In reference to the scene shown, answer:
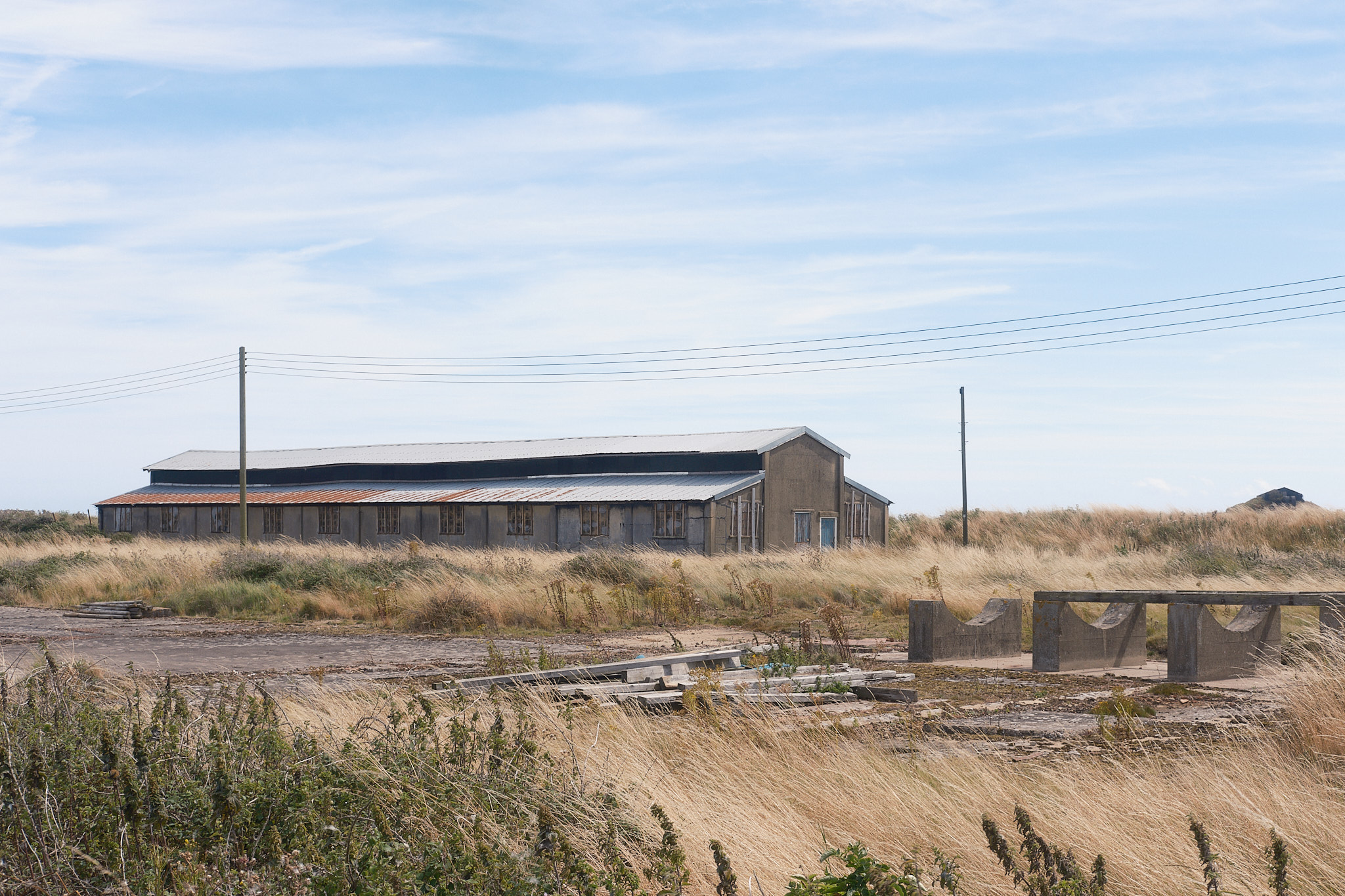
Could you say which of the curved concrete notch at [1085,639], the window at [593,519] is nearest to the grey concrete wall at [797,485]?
the window at [593,519]

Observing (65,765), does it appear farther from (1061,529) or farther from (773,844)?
(1061,529)

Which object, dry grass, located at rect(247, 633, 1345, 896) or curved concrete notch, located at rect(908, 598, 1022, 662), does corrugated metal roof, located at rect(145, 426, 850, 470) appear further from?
dry grass, located at rect(247, 633, 1345, 896)

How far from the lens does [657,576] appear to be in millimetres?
24906

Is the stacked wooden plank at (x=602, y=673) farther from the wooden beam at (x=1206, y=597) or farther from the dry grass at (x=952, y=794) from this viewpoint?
the wooden beam at (x=1206, y=597)

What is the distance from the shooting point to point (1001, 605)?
15992 millimetres

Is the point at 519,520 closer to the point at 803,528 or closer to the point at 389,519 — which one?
the point at 389,519

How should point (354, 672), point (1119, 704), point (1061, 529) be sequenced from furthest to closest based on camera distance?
point (1061, 529) → point (354, 672) → point (1119, 704)

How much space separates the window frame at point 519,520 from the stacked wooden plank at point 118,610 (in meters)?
16.8

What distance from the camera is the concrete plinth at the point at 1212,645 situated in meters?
12.8

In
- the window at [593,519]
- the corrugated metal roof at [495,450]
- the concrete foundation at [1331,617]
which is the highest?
A: the corrugated metal roof at [495,450]

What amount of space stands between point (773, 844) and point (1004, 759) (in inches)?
118

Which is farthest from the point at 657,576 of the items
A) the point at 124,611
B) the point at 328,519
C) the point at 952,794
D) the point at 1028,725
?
the point at 328,519

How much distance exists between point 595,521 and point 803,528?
7.65 meters

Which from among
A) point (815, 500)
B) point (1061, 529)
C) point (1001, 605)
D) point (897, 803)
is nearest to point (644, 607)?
point (1001, 605)
